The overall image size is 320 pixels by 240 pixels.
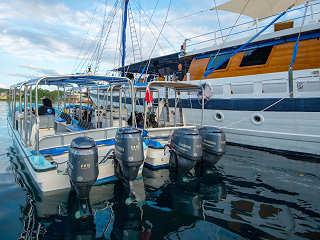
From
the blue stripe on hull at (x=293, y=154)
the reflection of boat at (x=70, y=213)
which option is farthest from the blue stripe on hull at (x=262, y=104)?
the reflection of boat at (x=70, y=213)

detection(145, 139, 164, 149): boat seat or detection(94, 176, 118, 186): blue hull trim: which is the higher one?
detection(145, 139, 164, 149): boat seat

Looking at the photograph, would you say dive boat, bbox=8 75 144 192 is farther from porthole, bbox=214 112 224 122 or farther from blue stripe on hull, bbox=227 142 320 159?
blue stripe on hull, bbox=227 142 320 159

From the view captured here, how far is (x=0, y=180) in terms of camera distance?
5719 mm

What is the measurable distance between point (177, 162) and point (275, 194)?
7.84ft

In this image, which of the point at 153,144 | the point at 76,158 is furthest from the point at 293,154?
the point at 76,158

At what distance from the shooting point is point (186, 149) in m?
5.38

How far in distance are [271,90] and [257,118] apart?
1.25m

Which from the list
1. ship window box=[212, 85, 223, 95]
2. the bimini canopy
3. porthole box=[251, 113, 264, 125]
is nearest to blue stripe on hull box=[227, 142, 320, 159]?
porthole box=[251, 113, 264, 125]

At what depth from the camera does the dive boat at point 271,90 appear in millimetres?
7711

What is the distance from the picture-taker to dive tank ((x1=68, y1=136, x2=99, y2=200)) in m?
3.96

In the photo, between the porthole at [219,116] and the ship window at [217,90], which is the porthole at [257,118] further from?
the ship window at [217,90]

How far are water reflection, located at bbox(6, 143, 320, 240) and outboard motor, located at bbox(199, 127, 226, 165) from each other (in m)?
0.45

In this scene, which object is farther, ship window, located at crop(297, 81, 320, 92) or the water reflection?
ship window, located at crop(297, 81, 320, 92)

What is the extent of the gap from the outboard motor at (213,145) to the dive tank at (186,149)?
26.8 inches
